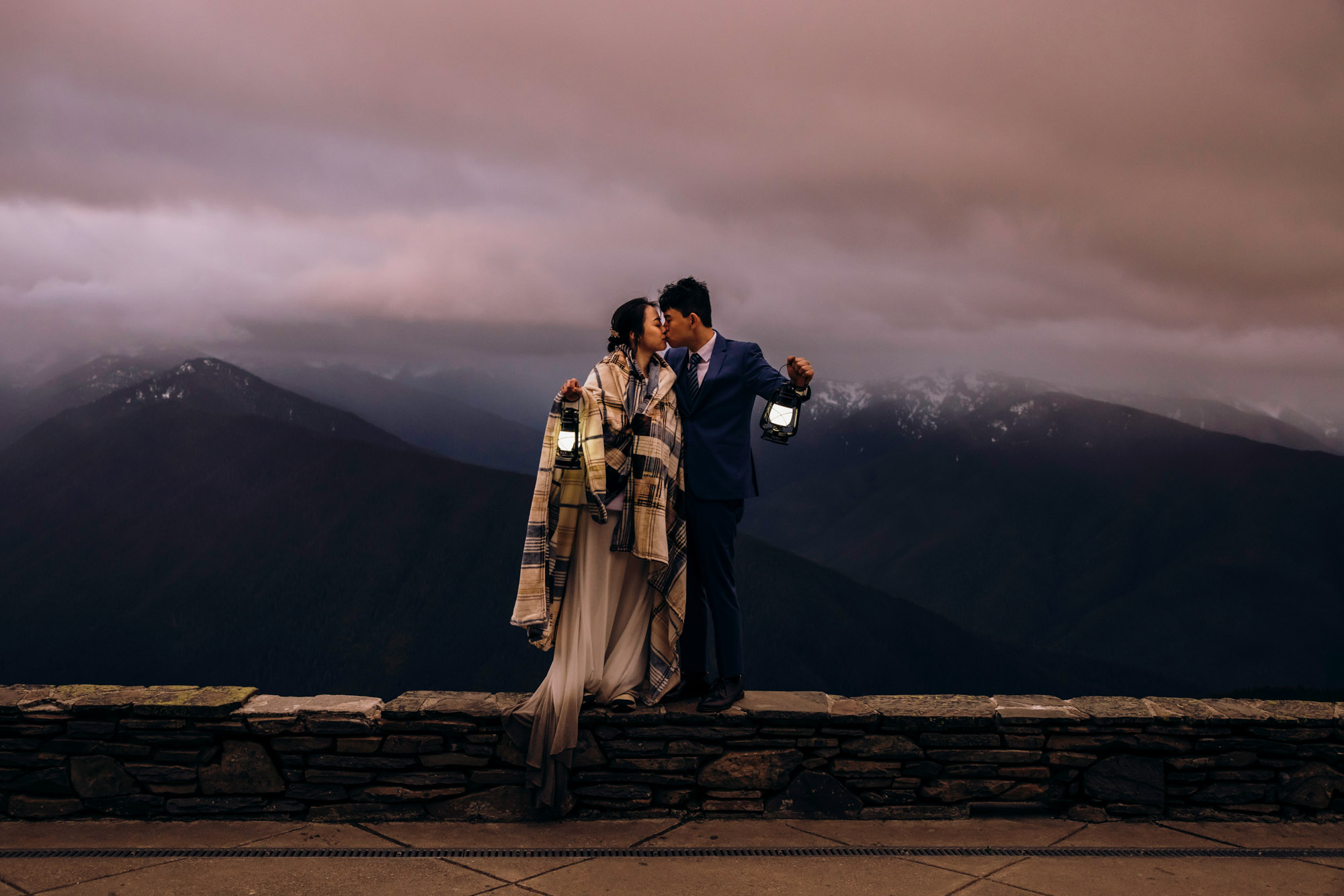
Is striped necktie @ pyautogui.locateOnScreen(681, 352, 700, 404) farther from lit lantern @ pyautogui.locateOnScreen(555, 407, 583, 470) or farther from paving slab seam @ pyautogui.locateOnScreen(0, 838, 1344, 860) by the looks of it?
paving slab seam @ pyautogui.locateOnScreen(0, 838, 1344, 860)

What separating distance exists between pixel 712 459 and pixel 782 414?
0.38 m

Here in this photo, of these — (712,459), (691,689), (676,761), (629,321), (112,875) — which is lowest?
(112,875)

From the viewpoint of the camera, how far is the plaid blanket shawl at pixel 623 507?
12.6 feet

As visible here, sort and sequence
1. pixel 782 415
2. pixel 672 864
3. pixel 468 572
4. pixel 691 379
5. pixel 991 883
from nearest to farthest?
1. pixel 991 883
2. pixel 672 864
3. pixel 782 415
4. pixel 691 379
5. pixel 468 572

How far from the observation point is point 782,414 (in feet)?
12.6

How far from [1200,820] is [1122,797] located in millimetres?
359

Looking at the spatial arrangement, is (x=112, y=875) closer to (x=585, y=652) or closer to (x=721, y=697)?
(x=585, y=652)

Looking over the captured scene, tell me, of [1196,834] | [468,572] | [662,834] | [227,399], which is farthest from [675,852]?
[227,399]

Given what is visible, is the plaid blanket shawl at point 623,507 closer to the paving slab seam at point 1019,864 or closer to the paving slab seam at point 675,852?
the paving slab seam at point 675,852

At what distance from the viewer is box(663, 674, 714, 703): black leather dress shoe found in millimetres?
4066

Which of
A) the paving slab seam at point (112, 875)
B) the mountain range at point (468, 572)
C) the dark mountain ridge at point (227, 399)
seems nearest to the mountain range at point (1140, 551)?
the mountain range at point (468, 572)

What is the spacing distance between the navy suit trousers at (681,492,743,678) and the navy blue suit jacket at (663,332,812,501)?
0.08 m

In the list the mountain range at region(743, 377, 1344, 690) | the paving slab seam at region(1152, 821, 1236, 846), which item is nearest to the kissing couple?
the paving slab seam at region(1152, 821, 1236, 846)

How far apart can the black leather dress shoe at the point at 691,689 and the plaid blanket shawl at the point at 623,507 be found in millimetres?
A: 86
